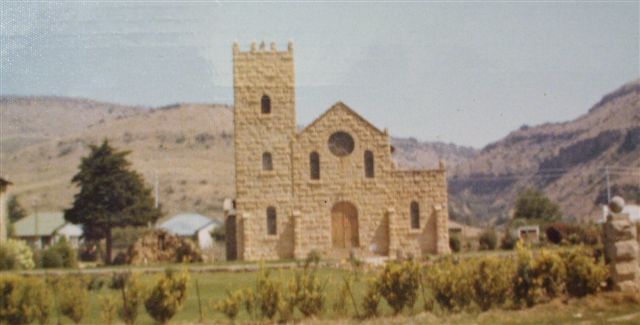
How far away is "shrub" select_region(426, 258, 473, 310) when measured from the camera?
16984 millimetres

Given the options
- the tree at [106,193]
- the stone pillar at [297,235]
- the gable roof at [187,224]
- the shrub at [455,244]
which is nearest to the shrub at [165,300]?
the stone pillar at [297,235]

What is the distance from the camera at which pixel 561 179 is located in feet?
325

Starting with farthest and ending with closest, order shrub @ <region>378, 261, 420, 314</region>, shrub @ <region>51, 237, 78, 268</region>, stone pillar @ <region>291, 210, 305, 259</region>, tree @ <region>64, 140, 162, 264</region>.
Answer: tree @ <region>64, 140, 162, 264</region> < stone pillar @ <region>291, 210, 305, 259</region> < shrub @ <region>51, 237, 78, 268</region> < shrub @ <region>378, 261, 420, 314</region>

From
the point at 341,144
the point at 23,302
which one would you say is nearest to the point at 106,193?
the point at 341,144

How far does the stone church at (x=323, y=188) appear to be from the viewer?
4084 cm

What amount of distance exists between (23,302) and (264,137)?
25156mm

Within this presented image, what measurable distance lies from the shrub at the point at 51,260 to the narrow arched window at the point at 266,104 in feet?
41.7

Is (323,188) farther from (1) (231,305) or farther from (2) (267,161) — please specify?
(1) (231,305)

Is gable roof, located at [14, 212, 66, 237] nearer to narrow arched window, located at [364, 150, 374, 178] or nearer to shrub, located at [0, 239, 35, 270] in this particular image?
shrub, located at [0, 239, 35, 270]

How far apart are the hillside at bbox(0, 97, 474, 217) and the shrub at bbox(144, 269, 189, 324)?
75.7m

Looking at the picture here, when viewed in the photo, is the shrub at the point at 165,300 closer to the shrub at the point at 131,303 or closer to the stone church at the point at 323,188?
the shrub at the point at 131,303

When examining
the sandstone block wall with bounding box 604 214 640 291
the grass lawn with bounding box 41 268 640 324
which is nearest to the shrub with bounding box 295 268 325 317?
the grass lawn with bounding box 41 268 640 324

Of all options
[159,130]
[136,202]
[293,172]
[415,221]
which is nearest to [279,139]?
[293,172]

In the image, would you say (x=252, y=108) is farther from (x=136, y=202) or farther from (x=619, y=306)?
(x=619, y=306)
